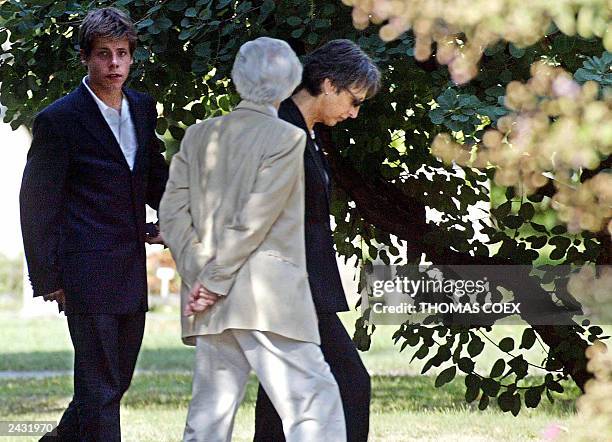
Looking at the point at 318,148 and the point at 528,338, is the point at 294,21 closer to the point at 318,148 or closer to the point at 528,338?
the point at 318,148

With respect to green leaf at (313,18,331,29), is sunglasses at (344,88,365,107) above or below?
below

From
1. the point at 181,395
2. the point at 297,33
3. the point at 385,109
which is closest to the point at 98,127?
the point at 297,33

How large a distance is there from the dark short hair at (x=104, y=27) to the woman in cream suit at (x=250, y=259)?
0.65 meters

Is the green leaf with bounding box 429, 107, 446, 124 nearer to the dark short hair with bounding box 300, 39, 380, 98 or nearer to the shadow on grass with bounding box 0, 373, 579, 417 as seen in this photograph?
the dark short hair with bounding box 300, 39, 380, 98

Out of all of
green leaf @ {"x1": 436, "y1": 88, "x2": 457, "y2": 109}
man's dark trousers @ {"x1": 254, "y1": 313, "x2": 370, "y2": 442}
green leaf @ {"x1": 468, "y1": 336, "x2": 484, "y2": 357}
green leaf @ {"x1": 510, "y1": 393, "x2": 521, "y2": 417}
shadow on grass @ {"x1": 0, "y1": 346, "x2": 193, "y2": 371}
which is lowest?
shadow on grass @ {"x1": 0, "y1": 346, "x2": 193, "y2": 371}

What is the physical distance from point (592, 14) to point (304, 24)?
→ 2.68m

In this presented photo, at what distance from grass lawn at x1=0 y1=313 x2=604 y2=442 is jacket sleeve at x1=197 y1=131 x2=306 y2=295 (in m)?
1.50

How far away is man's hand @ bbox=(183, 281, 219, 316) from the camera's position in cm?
389

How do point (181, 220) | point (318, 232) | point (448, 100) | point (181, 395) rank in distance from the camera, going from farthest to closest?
point (181, 395) → point (448, 100) → point (318, 232) → point (181, 220)

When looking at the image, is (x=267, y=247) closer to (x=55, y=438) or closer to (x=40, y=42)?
(x=55, y=438)

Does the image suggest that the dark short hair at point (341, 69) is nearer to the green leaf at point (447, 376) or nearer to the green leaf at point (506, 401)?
the green leaf at point (447, 376)

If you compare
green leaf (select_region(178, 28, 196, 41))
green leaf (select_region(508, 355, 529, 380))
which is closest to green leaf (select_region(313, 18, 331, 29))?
green leaf (select_region(178, 28, 196, 41))

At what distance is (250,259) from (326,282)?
48cm

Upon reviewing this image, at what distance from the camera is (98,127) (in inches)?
178
